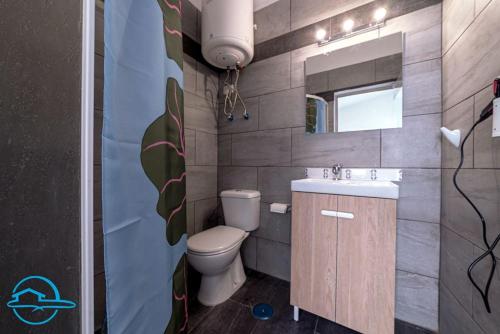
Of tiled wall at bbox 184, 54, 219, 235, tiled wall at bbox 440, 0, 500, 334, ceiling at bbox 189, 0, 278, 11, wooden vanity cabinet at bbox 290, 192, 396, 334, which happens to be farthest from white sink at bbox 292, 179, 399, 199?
ceiling at bbox 189, 0, 278, 11

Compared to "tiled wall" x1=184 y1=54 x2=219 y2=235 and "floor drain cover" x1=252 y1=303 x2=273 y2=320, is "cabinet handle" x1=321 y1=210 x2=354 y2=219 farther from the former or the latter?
"tiled wall" x1=184 y1=54 x2=219 y2=235

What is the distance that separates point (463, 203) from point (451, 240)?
237mm

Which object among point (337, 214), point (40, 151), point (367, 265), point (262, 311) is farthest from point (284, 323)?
point (40, 151)

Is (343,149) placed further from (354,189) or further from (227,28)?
(227,28)

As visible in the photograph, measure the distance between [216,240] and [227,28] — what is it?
157 centimetres

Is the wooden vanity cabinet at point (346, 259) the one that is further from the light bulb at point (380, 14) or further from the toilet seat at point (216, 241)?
the light bulb at point (380, 14)

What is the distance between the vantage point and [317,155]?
4.95 feet

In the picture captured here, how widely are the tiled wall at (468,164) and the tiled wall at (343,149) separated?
2.5 inches

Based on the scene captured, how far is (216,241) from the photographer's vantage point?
1.35 meters

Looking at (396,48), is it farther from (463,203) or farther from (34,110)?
(34,110)

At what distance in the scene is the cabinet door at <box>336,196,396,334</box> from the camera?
0.96 meters

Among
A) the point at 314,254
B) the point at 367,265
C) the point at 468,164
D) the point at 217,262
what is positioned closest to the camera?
the point at 468,164

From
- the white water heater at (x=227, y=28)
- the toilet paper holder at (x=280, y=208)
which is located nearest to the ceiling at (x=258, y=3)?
the white water heater at (x=227, y=28)

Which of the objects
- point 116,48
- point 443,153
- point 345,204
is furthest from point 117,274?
point 443,153
